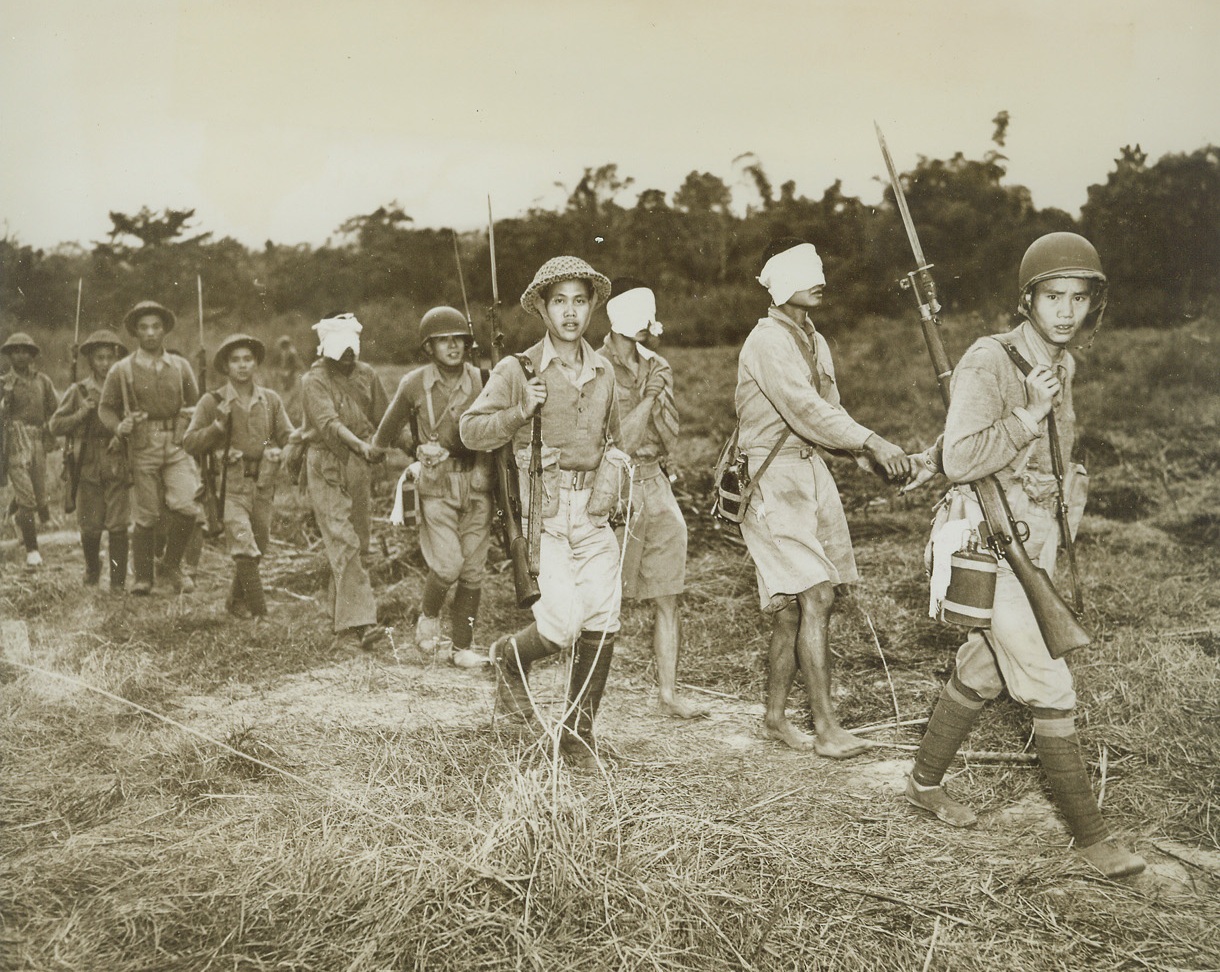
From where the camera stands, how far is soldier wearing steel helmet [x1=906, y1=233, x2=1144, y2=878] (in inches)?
148

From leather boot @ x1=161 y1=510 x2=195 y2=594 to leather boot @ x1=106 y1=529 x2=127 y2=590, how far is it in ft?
0.99

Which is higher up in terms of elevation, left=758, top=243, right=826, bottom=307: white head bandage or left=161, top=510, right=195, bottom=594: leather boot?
left=758, top=243, right=826, bottom=307: white head bandage

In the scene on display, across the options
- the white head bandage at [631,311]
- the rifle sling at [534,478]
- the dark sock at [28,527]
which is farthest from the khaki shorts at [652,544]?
the dark sock at [28,527]

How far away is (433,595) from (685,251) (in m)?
4.90

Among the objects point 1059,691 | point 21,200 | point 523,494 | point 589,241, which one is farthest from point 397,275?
point 1059,691

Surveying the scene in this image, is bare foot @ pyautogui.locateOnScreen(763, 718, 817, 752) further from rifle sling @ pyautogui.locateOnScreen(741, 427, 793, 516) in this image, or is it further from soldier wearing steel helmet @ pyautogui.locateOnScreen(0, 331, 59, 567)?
soldier wearing steel helmet @ pyautogui.locateOnScreen(0, 331, 59, 567)

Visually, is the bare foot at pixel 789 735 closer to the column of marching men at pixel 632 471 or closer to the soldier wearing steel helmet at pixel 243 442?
the column of marching men at pixel 632 471

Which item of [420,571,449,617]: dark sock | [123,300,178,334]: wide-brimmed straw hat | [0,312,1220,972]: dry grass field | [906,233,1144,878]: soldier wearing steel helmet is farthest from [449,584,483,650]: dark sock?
[123,300,178,334]: wide-brimmed straw hat

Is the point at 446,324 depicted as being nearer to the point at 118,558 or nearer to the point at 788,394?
the point at 788,394

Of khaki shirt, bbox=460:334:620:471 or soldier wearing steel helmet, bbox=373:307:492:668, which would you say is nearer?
khaki shirt, bbox=460:334:620:471

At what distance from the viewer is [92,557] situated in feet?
28.1

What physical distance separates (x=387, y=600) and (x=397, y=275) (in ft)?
9.90

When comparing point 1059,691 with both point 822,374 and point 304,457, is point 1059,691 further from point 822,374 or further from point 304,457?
point 304,457

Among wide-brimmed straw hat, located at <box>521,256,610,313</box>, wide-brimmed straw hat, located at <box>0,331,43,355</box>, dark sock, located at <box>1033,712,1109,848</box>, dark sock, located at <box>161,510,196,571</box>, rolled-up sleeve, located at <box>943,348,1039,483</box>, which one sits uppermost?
wide-brimmed straw hat, located at <box>0,331,43,355</box>
